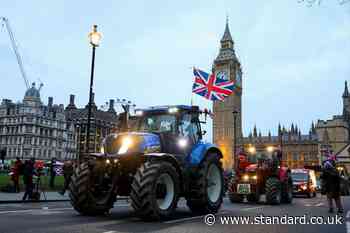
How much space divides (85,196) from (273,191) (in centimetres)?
934

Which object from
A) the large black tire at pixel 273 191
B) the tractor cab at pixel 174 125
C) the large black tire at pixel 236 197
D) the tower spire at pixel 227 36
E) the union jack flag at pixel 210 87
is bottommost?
the large black tire at pixel 236 197

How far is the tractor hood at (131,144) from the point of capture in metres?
10.3

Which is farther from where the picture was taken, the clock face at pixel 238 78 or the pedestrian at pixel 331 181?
the clock face at pixel 238 78

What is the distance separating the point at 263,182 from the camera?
59.0ft

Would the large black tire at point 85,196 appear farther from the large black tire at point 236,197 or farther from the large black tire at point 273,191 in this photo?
the large black tire at point 236,197

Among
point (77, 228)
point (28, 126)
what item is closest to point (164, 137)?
point (77, 228)

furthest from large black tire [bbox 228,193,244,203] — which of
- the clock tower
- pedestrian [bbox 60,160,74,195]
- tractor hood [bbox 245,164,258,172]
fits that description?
the clock tower

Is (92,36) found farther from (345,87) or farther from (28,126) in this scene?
(345,87)

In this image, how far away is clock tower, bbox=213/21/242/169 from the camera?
140m

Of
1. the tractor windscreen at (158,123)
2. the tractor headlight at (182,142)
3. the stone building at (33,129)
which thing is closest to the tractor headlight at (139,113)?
the tractor windscreen at (158,123)

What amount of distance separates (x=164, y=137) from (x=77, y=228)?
3773 mm

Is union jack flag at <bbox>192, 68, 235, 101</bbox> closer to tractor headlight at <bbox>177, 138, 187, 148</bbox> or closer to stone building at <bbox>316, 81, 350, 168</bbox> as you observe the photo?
tractor headlight at <bbox>177, 138, 187, 148</bbox>

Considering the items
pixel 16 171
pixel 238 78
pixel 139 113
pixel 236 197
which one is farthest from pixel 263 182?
pixel 238 78

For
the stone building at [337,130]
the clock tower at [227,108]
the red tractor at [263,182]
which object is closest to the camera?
the red tractor at [263,182]
